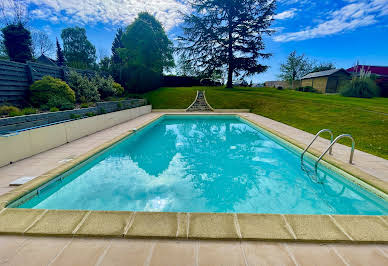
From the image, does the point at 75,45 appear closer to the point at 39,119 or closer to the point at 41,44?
the point at 41,44

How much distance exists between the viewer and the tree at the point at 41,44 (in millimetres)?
29136

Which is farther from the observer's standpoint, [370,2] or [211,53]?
[211,53]

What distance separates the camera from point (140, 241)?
1895mm

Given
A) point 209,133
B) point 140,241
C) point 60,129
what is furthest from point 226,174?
point 60,129

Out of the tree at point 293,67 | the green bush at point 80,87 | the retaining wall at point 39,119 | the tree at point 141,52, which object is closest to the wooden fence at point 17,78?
the green bush at point 80,87

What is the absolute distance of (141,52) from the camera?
18.9 m

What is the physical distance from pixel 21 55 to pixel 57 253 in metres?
23.4

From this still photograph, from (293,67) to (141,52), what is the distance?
115 ft

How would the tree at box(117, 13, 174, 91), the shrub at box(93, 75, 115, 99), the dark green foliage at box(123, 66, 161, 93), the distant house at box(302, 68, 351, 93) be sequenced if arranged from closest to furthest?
the shrub at box(93, 75, 115, 99) < the tree at box(117, 13, 174, 91) < the dark green foliage at box(123, 66, 161, 93) < the distant house at box(302, 68, 351, 93)

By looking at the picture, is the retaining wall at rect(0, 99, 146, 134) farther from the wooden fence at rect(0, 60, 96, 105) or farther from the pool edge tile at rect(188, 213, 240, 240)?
the pool edge tile at rect(188, 213, 240, 240)

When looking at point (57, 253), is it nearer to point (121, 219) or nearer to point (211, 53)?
point (121, 219)

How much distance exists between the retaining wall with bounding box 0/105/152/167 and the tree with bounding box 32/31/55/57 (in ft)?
110

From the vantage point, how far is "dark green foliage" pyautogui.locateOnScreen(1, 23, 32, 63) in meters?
16.3

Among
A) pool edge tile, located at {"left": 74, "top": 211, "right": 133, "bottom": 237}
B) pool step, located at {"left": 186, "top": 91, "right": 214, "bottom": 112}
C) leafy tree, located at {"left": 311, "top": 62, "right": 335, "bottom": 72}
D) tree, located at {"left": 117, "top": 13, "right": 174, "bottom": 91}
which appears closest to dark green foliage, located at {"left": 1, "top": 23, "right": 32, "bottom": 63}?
tree, located at {"left": 117, "top": 13, "right": 174, "bottom": 91}
